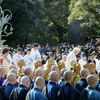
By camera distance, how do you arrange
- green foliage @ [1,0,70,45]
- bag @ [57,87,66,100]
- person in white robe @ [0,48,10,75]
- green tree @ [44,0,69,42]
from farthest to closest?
green tree @ [44,0,69,42] → green foliage @ [1,0,70,45] → person in white robe @ [0,48,10,75] → bag @ [57,87,66,100]

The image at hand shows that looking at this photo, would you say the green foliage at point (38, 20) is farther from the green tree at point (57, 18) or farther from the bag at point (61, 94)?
the bag at point (61, 94)

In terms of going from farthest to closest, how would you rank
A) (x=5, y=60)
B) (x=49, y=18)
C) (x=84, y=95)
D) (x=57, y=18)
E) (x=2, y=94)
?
1. (x=49, y=18)
2. (x=57, y=18)
3. (x=5, y=60)
4. (x=2, y=94)
5. (x=84, y=95)

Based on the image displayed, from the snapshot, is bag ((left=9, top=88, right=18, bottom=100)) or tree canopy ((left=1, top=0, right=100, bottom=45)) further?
tree canopy ((left=1, top=0, right=100, bottom=45))

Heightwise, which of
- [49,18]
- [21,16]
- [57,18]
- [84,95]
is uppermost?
[49,18]

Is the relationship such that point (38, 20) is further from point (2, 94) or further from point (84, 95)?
point (84, 95)

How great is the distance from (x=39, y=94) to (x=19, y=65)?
477 centimetres

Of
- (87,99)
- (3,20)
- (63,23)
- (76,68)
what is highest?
(63,23)

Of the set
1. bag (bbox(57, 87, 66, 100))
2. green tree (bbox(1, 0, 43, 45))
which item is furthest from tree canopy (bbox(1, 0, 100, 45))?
bag (bbox(57, 87, 66, 100))

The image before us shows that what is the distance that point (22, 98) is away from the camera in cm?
756

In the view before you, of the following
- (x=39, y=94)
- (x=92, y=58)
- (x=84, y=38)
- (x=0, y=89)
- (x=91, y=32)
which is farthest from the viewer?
(x=84, y=38)

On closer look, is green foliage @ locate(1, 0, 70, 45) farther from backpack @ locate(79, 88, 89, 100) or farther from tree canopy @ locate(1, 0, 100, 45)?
backpack @ locate(79, 88, 89, 100)

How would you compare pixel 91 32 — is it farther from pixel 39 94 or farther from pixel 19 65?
pixel 39 94

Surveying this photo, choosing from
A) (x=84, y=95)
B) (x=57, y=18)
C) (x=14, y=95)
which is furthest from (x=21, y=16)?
(x=84, y=95)

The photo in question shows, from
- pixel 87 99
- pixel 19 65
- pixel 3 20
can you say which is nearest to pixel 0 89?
pixel 87 99
